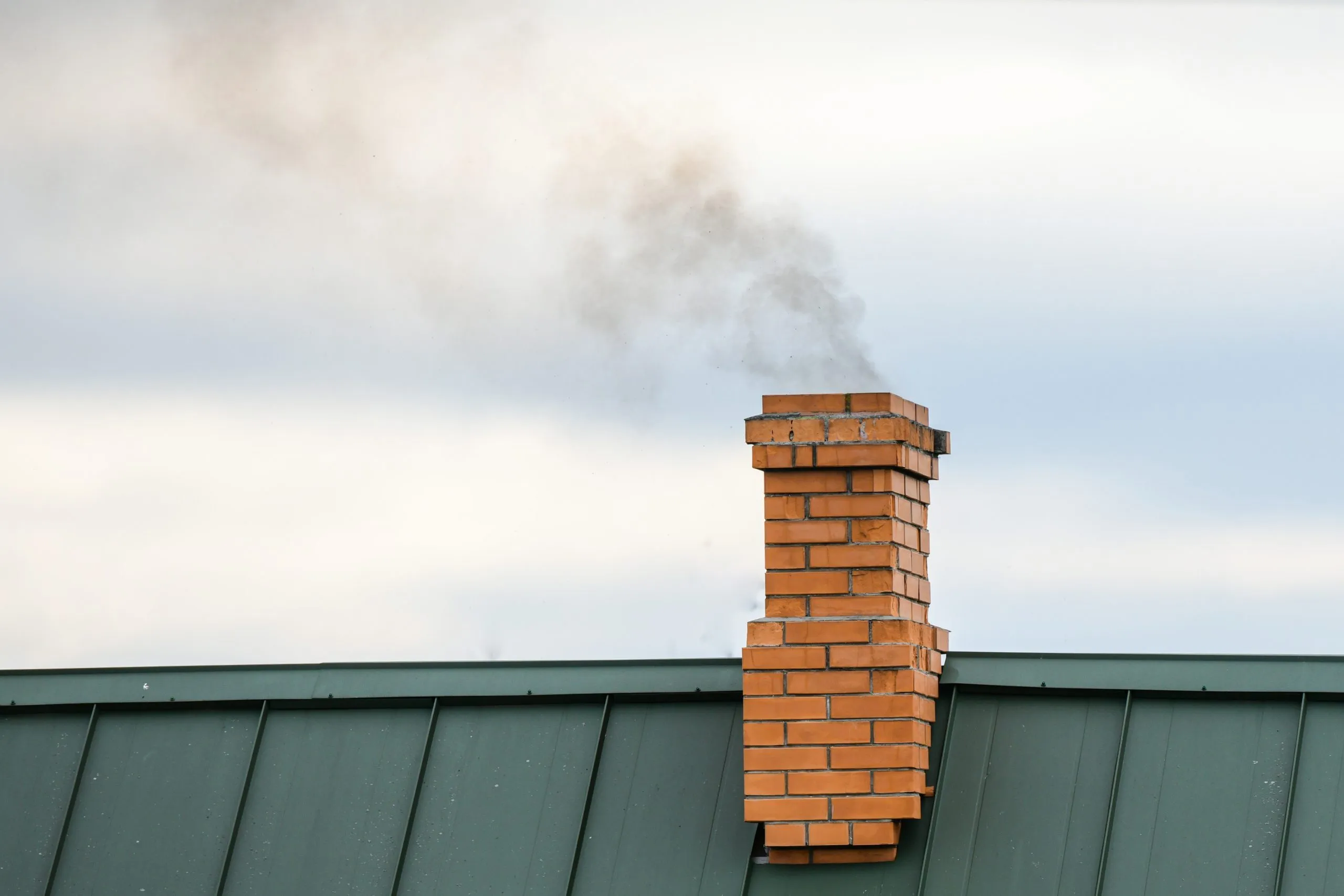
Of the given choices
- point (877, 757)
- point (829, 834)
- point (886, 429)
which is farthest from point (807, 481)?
point (829, 834)

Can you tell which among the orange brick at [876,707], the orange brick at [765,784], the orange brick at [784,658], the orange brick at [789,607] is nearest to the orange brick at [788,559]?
the orange brick at [789,607]

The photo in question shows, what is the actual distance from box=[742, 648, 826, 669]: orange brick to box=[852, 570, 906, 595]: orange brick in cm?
27

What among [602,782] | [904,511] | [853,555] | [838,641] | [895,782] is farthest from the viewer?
[602,782]

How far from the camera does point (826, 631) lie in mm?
6152

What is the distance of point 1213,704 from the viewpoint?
6.16m

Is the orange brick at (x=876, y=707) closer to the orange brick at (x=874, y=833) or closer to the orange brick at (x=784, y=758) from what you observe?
the orange brick at (x=784, y=758)

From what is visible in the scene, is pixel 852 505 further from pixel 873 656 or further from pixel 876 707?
pixel 876 707

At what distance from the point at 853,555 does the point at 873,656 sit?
1.28 ft

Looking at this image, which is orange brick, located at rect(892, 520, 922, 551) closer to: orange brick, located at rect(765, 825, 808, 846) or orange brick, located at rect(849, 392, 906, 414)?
orange brick, located at rect(849, 392, 906, 414)

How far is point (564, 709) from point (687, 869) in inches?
35.4

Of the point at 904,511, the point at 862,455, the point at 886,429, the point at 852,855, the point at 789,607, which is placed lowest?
the point at 852,855

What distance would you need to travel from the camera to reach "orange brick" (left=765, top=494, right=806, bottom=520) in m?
6.30

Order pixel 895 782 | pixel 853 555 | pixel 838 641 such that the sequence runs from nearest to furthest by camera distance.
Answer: pixel 895 782 → pixel 838 641 → pixel 853 555

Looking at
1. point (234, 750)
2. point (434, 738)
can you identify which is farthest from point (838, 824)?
point (234, 750)
